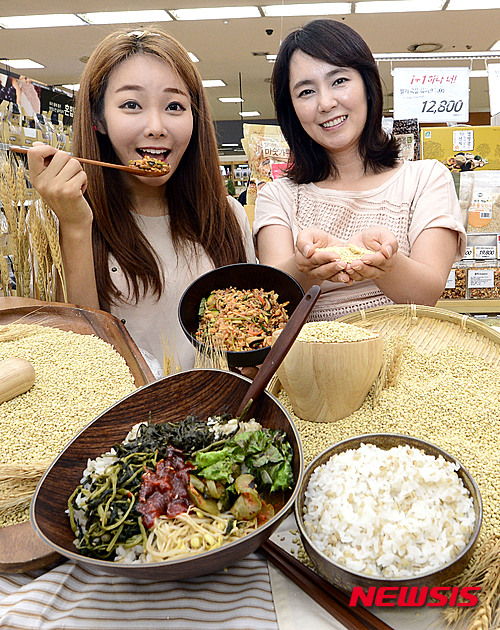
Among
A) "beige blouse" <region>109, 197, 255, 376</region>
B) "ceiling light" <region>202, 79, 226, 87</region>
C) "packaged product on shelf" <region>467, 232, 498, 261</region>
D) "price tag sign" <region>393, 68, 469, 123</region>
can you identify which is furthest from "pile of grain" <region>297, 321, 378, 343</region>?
"ceiling light" <region>202, 79, 226, 87</region>

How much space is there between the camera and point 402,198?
5.66 feet

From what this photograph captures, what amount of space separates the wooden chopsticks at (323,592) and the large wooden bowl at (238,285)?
666mm

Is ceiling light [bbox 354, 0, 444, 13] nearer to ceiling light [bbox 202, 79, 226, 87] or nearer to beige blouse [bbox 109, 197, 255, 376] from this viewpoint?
ceiling light [bbox 202, 79, 226, 87]

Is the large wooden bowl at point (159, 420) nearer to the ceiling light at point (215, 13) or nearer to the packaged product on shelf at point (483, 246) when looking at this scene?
the packaged product on shelf at point (483, 246)

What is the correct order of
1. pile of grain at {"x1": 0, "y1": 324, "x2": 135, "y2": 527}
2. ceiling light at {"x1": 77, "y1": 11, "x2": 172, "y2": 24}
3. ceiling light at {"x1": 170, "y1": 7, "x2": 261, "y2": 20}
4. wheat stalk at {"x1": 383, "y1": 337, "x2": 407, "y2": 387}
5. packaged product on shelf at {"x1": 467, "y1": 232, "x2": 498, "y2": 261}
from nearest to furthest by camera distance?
pile of grain at {"x1": 0, "y1": 324, "x2": 135, "y2": 527}, wheat stalk at {"x1": 383, "y1": 337, "x2": 407, "y2": 387}, packaged product on shelf at {"x1": 467, "y1": 232, "x2": 498, "y2": 261}, ceiling light at {"x1": 170, "y1": 7, "x2": 261, "y2": 20}, ceiling light at {"x1": 77, "y1": 11, "x2": 172, "y2": 24}

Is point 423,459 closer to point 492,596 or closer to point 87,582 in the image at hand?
point 492,596

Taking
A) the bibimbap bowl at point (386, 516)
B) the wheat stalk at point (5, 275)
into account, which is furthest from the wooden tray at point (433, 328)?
the wheat stalk at point (5, 275)

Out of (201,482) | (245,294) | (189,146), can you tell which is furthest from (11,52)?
(201,482)

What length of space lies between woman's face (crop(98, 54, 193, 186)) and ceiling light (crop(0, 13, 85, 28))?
7.34 meters

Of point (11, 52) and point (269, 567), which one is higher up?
point (11, 52)

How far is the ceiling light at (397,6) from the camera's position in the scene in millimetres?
7043

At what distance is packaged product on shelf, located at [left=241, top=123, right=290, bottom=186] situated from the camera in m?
3.27

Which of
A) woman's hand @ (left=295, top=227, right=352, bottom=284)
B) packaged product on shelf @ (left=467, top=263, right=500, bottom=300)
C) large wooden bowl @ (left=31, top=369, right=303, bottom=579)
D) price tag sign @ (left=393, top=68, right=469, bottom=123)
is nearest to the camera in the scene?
large wooden bowl @ (left=31, top=369, right=303, bottom=579)

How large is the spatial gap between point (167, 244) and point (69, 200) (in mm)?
482
